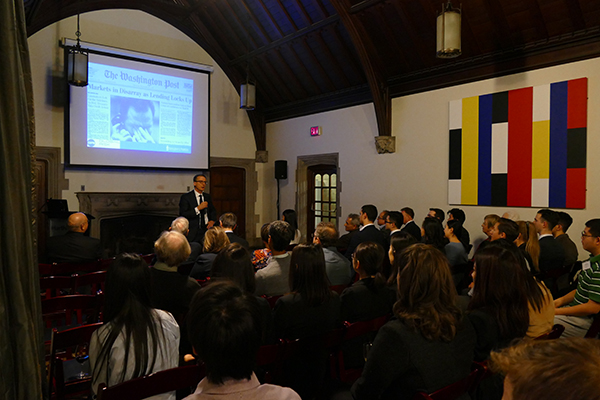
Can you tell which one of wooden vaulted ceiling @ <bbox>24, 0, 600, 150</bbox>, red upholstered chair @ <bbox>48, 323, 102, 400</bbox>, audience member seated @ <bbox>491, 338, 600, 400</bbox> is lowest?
red upholstered chair @ <bbox>48, 323, 102, 400</bbox>

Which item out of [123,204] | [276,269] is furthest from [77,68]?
[276,269]

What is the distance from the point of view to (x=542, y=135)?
229 inches

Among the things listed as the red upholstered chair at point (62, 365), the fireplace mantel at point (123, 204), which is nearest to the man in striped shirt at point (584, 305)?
the red upholstered chair at point (62, 365)

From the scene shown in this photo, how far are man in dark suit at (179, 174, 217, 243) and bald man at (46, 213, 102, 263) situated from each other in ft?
7.15

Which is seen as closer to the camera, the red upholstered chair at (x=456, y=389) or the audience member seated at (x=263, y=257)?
the red upholstered chair at (x=456, y=389)

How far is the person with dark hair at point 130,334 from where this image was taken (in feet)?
5.85

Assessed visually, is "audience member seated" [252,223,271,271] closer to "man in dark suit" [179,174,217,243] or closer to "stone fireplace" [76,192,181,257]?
"man in dark suit" [179,174,217,243]

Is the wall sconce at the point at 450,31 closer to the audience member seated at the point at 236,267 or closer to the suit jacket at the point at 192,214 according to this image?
the audience member seated at the point at 236,267

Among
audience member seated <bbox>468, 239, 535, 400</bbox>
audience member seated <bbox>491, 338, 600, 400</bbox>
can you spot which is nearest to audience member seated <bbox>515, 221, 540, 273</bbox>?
audience member seated <bbox>468, 239, 535, 400</bbox>

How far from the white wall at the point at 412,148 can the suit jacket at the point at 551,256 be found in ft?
4.57

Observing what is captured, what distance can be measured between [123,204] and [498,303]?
7.70 metres

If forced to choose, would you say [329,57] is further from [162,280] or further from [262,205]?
[162,280]

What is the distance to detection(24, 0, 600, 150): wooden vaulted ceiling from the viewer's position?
564 centimetres

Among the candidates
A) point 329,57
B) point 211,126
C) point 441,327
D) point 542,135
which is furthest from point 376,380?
point 211,126
